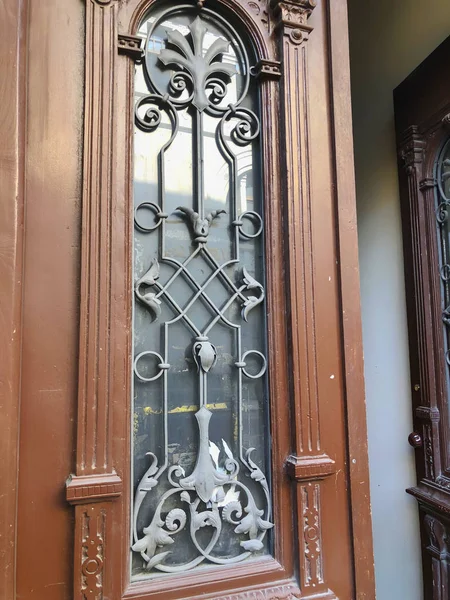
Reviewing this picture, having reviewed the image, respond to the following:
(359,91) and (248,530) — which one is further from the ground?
(359,91)

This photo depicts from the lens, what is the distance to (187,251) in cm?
92

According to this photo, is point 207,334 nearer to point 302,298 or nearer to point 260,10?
point 302,298

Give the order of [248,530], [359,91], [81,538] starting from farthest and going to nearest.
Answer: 1. [359,91]
2. [248,530]
3. [81,538]

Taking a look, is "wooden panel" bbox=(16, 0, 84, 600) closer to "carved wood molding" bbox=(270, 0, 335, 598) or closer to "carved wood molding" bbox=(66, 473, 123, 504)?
Answer: "carved wood molding" bbox=(66, 473, 123, 504)

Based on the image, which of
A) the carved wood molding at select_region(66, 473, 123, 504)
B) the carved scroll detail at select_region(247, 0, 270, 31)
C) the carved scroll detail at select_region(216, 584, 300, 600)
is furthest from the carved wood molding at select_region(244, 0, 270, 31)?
the carved scroll detail at select_region(216, 584, 300, 600)

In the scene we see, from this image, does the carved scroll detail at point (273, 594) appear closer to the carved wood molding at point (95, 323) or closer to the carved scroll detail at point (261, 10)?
the carved wood molding at point (95, 323)

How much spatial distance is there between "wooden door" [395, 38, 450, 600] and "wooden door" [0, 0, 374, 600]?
0.82 meters

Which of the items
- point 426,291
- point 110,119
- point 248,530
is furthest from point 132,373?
point 426,291

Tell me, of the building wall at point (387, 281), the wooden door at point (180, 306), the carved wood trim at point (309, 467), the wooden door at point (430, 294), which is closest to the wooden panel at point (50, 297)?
the wooden door at point (180, 306)

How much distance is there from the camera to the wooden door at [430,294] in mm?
1646

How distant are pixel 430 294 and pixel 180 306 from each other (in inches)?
48.0

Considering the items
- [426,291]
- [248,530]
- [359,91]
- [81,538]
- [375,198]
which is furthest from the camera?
[359,91]

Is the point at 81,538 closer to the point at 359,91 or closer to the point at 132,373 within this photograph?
the point at 132,373

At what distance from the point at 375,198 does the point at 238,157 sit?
131cm
